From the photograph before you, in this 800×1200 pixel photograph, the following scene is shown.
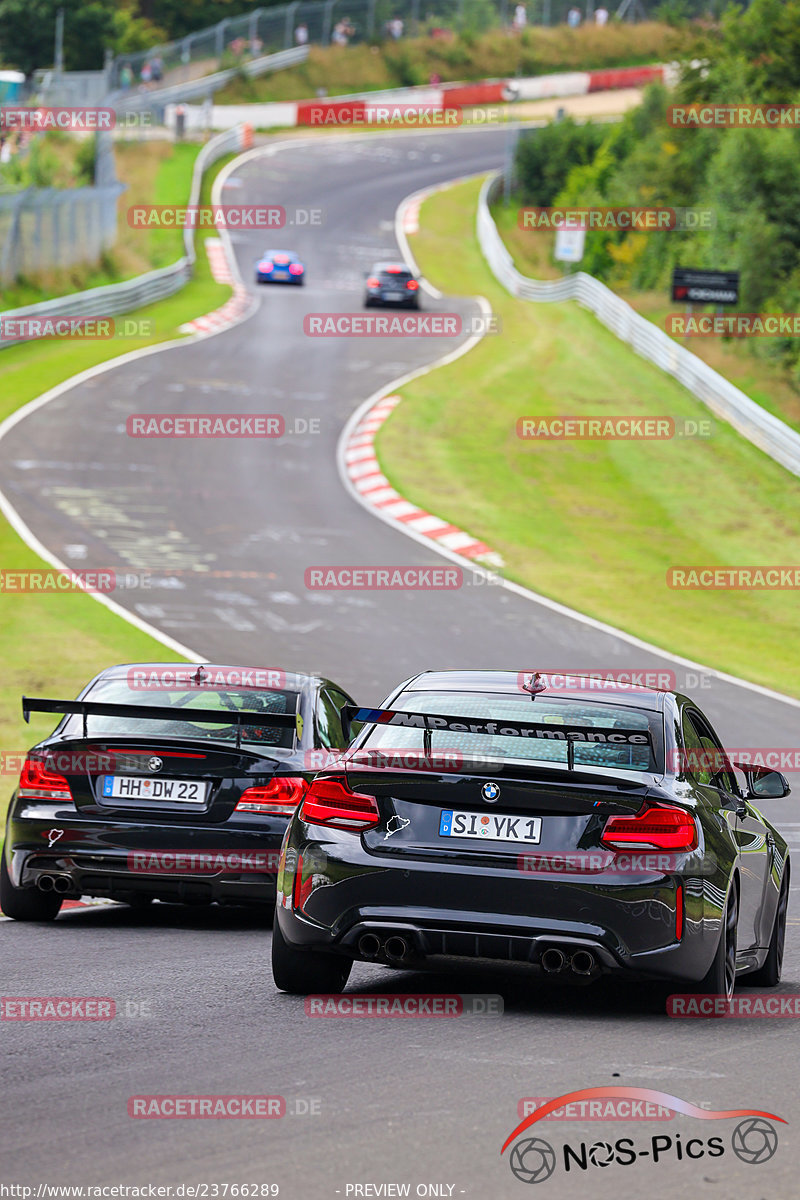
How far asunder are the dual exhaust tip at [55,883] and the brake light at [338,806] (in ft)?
8.69

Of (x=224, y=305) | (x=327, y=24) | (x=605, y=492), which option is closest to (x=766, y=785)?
(x=605, y=492)

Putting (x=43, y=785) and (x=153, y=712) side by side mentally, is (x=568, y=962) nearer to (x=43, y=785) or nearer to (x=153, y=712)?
(x=153, y=712)

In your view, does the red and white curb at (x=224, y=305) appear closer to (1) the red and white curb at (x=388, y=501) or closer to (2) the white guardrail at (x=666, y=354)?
(2) the white guardrail at (x=666, y=354)

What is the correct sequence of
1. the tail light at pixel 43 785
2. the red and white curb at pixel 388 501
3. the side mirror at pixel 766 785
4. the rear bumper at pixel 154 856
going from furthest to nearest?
the red and white curb at pixel 388 501, the tail light at pixel 43 785, the rear bumper at pixel 154 856, the side mirror at pixel 766 785

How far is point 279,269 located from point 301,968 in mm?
47867

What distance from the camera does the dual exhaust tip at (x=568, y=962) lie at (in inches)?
257

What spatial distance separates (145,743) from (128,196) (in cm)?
5726

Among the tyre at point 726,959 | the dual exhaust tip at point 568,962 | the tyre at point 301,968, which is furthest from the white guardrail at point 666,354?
the dual exhaust tip at point 568,962

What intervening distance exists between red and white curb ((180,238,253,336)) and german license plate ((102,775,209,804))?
35927 millimetres

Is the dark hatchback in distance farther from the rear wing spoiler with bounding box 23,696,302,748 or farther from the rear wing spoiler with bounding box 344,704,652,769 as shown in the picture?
the rear wing spoiler with bounding box 344,704,652,769

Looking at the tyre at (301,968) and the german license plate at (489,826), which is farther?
the tyre at (301,968)

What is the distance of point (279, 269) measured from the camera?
53.3 m

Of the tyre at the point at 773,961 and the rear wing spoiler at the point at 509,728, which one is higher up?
the rear wing spoiler at the point at 509,728

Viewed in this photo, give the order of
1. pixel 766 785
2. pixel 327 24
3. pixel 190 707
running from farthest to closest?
pixel 327 24 → pixel 190 707 → pixel 766 785
